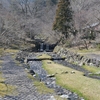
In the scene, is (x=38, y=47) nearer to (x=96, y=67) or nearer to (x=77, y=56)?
(x=77, y=56)

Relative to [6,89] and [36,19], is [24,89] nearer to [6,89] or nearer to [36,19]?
[6,89]

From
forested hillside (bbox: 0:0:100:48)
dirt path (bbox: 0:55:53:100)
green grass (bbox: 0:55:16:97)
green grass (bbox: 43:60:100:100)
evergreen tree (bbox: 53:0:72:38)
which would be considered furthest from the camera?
forested hillside (bbox: 0:0:100:48)

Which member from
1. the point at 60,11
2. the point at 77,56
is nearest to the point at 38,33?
the point at 60,11

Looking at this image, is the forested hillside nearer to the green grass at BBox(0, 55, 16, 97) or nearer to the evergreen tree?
the evergreen tree

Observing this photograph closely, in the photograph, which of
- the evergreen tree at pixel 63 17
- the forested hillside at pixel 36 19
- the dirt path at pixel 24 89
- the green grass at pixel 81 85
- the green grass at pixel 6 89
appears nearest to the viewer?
the dirt path at pixel 24 89

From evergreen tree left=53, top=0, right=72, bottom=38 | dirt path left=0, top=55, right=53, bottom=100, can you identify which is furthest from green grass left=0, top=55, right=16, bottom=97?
evergreen tree left=53, top=0, right=72, bottom=38

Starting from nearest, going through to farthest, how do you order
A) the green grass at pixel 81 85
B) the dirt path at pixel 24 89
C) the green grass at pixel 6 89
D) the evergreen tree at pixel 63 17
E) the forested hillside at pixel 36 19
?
1. the dirt path at pixel 24 89
2. the green grass at pixel 6 89
3. the green grass at pixel 81 85
4. the evergreen tree at pixel 63 17
5. the forested hillside at pixel 36 19

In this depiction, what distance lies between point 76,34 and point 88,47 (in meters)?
6.42

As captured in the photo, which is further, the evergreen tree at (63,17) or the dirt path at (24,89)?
the evergreen tree at (63,17)

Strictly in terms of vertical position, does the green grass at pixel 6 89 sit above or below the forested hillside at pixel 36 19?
below

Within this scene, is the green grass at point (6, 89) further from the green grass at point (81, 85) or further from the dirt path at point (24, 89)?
the green grass at point (81, 85)

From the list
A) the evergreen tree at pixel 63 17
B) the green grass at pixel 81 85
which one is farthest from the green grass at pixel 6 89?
the evergreen tree at pixel 63 17

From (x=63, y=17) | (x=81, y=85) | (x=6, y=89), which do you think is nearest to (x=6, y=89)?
(x=6, y=89)

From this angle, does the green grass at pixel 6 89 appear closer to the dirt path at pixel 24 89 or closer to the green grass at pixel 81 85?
the dirt path at pixel 24 89
